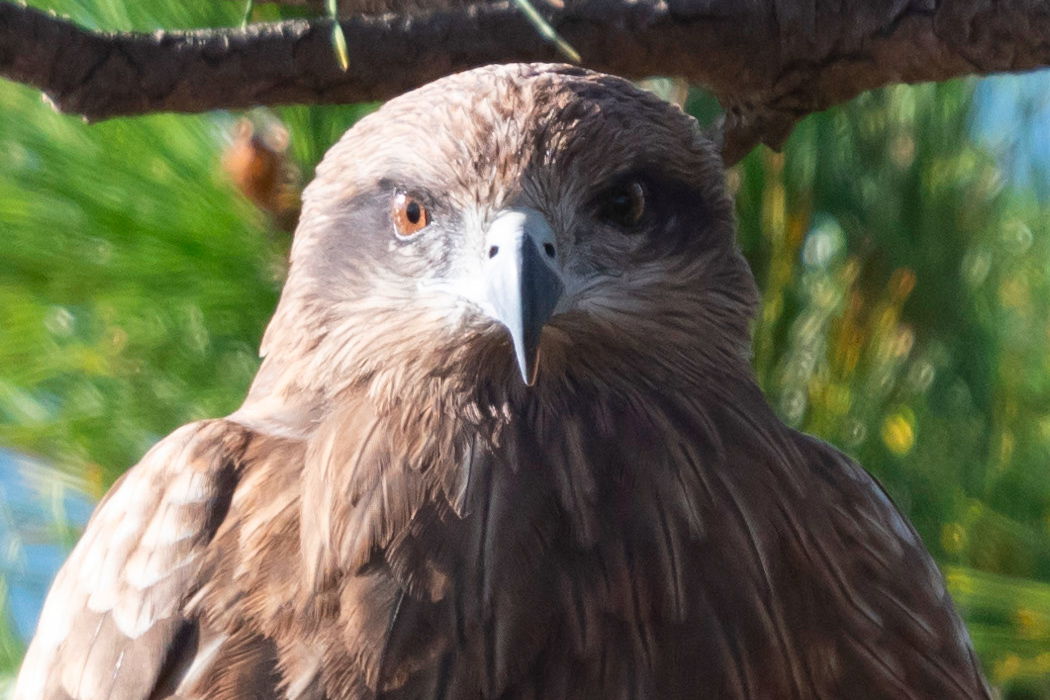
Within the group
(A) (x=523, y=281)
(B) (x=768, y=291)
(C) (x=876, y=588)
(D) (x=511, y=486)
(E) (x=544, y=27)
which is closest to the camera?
(E) (x=544, y=27)

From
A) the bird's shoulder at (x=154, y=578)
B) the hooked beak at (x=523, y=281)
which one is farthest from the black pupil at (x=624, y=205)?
the bird's shoulder at (x=154, y=578)

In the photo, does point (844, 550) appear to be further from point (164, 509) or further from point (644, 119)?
point (164, 509)

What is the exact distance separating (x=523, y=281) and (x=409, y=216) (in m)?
0.31

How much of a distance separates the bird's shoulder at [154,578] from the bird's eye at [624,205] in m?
0.52

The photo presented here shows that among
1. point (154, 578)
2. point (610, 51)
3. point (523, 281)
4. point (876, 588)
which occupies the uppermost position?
point (610, 51)

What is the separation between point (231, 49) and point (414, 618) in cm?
69

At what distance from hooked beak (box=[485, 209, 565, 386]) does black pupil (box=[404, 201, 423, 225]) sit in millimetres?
167

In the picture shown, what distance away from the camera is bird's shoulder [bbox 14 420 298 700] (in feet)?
5.57

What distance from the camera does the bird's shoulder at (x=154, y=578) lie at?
1696 millimetres

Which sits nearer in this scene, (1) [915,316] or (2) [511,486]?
(2) [511,486]

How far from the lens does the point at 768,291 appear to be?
255cm

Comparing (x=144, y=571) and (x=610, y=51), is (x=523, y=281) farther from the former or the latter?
(x=144, y=571)

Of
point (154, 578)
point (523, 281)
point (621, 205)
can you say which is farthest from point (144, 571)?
point (621, 205)

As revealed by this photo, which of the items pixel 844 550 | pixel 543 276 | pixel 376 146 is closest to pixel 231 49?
pixel 376 146
